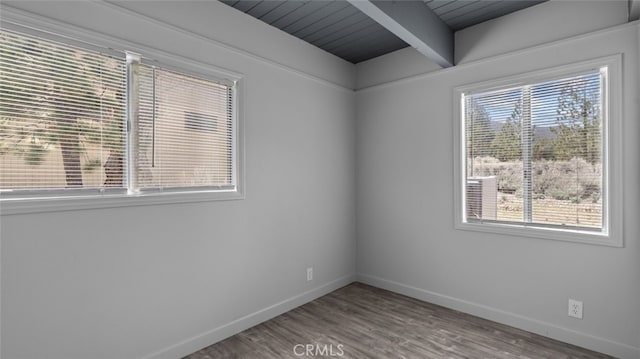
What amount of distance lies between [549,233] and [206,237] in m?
2.72

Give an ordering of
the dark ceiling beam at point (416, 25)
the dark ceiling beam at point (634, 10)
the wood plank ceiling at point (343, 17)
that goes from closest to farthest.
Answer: the dark ceiling beam at point (634, 10) → the dark ceiling beam at point (416, 25) → the wood plank ceiling at point (343, 17)

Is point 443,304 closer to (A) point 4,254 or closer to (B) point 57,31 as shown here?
(A) point 4,254

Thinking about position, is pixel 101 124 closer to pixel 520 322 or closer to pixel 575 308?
pixel 520 322

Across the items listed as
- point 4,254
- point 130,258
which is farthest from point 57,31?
point 130,258

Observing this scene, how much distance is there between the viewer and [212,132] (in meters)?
2.54

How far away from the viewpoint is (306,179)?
3285 mm

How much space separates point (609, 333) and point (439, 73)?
2506 mm

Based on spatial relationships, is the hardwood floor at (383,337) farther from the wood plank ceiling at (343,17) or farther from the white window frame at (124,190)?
the wood plank ceiling at (343,17)

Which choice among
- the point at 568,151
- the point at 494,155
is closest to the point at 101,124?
the point at 494,155

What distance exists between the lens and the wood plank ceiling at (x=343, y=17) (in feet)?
8.39

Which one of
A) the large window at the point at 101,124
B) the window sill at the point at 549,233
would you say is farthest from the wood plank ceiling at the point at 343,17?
the window sill at the point at 549,233

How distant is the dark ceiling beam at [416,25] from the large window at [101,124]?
4.22ft

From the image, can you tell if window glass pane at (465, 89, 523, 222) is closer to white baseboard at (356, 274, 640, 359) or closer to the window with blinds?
the window with blinds

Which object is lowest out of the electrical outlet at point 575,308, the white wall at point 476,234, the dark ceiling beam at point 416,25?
the electrical outlet at point 575,308
